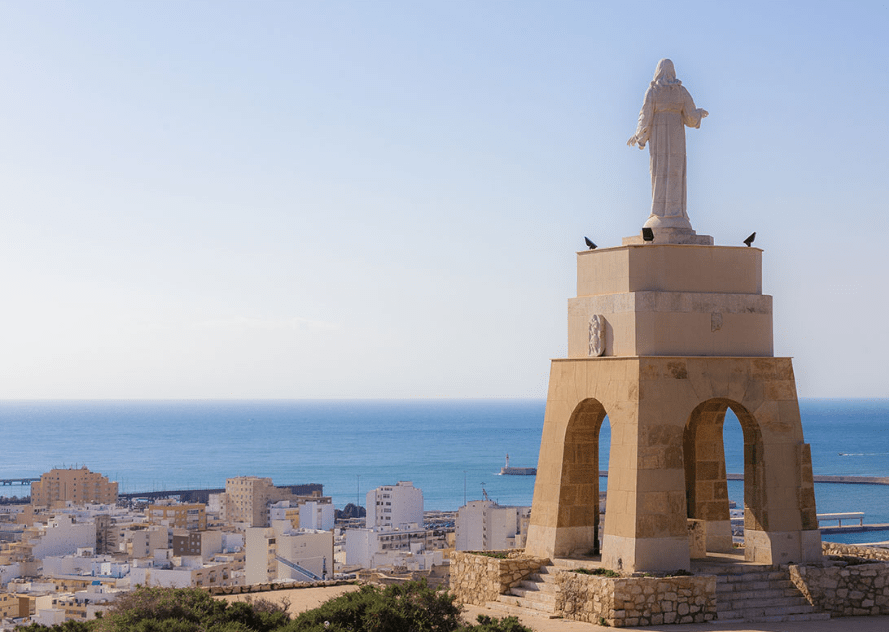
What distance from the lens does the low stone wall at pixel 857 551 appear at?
1808cm

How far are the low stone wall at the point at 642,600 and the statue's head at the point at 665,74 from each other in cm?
656

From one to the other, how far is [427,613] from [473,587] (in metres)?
2.74

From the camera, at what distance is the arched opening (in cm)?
1650

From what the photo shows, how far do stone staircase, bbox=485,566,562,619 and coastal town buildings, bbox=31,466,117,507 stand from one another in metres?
129

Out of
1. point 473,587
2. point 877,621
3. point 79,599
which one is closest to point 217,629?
point 473,587

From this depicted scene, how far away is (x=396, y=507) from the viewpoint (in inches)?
4173

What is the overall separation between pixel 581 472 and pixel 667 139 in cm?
464

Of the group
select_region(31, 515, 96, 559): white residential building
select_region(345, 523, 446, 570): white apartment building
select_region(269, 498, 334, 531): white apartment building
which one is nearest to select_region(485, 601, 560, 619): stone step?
select_region(345, 523, 446, 570): white apartment building

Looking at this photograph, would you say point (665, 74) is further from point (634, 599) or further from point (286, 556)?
point (286, 556)

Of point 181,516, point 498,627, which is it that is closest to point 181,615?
point 498,627

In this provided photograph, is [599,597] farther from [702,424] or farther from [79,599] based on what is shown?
[79,599]

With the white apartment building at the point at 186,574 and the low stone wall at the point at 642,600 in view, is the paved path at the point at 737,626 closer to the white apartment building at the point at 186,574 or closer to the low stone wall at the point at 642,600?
the low stone wall at the point at 642,600

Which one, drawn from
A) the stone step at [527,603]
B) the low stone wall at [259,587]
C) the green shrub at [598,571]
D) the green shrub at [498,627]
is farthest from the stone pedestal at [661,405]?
the low stone wall at [259,587]

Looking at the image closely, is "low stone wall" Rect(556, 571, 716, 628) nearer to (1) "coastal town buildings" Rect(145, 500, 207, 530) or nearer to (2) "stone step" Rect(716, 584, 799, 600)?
(2) "stone step" Rect(716, 584, 799, 600)
